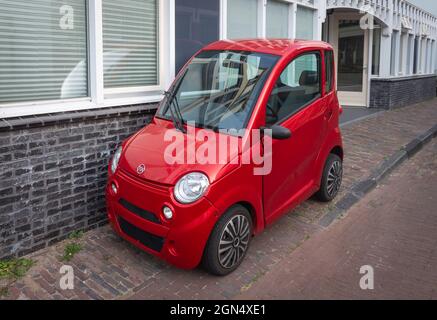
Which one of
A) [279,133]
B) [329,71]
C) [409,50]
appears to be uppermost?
[409,50]

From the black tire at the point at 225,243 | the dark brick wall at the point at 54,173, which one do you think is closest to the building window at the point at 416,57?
the dark brick wall at the point at 54,173

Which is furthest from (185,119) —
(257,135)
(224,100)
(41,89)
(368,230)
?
(368,230)

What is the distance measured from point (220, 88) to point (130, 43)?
4.78 ft

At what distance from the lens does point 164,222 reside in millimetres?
3652

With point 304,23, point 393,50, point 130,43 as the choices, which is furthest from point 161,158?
point 393,50

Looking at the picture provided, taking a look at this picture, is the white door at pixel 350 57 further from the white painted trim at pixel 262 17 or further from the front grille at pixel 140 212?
the front grille at pixel 140 212

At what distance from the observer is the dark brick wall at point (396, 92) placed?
1470cm

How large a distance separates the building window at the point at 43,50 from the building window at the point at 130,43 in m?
0.34

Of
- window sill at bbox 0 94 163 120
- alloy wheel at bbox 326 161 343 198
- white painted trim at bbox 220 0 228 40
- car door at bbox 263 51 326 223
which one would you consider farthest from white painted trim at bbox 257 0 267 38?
window sill at bbox 0 94 163 120

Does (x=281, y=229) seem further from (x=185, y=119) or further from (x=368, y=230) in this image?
(x=185, y=119)

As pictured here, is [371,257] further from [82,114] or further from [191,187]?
[82,114]

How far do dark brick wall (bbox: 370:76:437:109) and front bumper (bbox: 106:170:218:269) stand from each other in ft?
41.1

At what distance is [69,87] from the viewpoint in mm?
4664

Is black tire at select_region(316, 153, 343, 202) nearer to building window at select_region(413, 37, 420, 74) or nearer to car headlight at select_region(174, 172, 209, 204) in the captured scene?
car headlight at select_region(174, 172, 209, 204)
